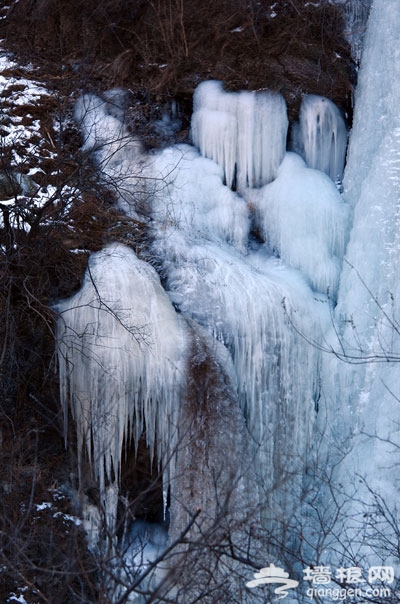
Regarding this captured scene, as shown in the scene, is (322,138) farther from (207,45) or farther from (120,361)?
(120,361)

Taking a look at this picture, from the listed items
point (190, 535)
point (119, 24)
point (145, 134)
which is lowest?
point (190, 535)

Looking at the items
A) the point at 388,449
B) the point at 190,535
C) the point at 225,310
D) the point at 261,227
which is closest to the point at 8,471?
the point at 190,535

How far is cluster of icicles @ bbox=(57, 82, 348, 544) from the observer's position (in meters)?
7.14

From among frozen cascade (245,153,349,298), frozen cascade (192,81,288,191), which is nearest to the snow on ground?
frozen cascade (192,81,288,191)

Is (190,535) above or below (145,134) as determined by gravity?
below

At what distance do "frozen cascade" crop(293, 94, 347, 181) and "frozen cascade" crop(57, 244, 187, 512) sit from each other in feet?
8.41

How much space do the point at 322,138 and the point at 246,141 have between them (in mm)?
722

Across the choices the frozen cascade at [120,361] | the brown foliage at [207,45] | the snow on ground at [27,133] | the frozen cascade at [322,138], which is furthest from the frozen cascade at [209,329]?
the brown foliage at [207,45]

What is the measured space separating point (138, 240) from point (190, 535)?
8.11 feet

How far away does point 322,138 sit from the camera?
9.05 m

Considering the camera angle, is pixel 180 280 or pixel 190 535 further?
pixel 180 280

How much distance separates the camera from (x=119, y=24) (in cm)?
982

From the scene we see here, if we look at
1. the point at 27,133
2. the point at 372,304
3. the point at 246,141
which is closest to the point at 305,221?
the point at 246,141

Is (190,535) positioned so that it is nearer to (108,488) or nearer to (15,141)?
(108,488)
